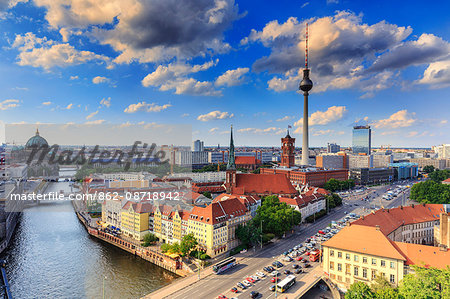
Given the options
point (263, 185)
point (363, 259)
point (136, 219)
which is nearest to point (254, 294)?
point (363, 259)

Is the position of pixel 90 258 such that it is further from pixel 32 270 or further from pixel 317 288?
pixel 317 288

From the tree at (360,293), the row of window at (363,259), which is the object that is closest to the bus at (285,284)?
the row of window at (363,259)

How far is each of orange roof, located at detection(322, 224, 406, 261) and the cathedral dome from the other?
595 ft

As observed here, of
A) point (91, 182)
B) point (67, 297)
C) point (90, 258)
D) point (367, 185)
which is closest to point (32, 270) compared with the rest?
point (90, 258)

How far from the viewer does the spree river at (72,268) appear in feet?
124

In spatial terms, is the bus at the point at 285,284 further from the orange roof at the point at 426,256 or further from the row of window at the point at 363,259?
the orange roof at the point at 426,256

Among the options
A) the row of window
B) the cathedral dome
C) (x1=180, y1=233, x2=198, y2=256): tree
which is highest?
the cathedral dome

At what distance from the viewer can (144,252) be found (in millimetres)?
50000

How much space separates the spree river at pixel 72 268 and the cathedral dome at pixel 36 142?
396 feet

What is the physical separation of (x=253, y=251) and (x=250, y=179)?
117 feet

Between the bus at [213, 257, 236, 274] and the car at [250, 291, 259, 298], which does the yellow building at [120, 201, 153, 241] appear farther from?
the car at [250, 291, 259, 298]

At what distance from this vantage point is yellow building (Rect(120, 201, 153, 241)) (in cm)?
5534

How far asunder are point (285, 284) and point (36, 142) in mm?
182487

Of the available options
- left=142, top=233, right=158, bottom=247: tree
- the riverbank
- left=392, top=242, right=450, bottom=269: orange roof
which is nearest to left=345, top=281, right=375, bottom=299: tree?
left=392, top=242, right=450, bottom=269: orange roof
